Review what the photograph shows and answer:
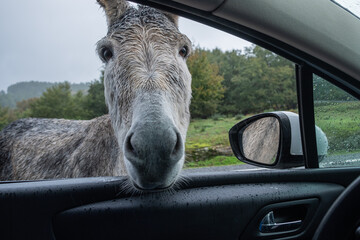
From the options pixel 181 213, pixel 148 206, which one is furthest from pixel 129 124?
pixel 181 213

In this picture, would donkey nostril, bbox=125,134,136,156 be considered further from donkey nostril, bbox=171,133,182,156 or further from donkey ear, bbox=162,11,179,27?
donkey ear, bbox=162,11,179,27

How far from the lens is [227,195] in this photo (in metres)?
1.73

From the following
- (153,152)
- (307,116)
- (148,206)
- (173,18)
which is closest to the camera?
(153,152)

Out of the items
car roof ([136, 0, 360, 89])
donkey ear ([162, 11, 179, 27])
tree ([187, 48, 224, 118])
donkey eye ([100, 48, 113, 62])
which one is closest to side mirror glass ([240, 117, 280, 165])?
tree ([187, 48, 224, 118])

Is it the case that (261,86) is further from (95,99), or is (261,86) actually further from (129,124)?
(95,99)

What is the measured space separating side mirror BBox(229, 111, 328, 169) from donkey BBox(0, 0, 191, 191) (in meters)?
0.50

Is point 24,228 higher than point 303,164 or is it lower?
lower

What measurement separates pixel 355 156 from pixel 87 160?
257cm

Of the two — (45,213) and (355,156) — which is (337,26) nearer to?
(355,156)

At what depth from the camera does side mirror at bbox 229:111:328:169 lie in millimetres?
1895

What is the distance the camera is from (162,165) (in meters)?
1.29

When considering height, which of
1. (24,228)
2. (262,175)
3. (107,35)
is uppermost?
(107,35)

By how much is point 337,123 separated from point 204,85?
1.29 meters

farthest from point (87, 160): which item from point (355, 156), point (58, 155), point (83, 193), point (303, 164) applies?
point (355, 156)
